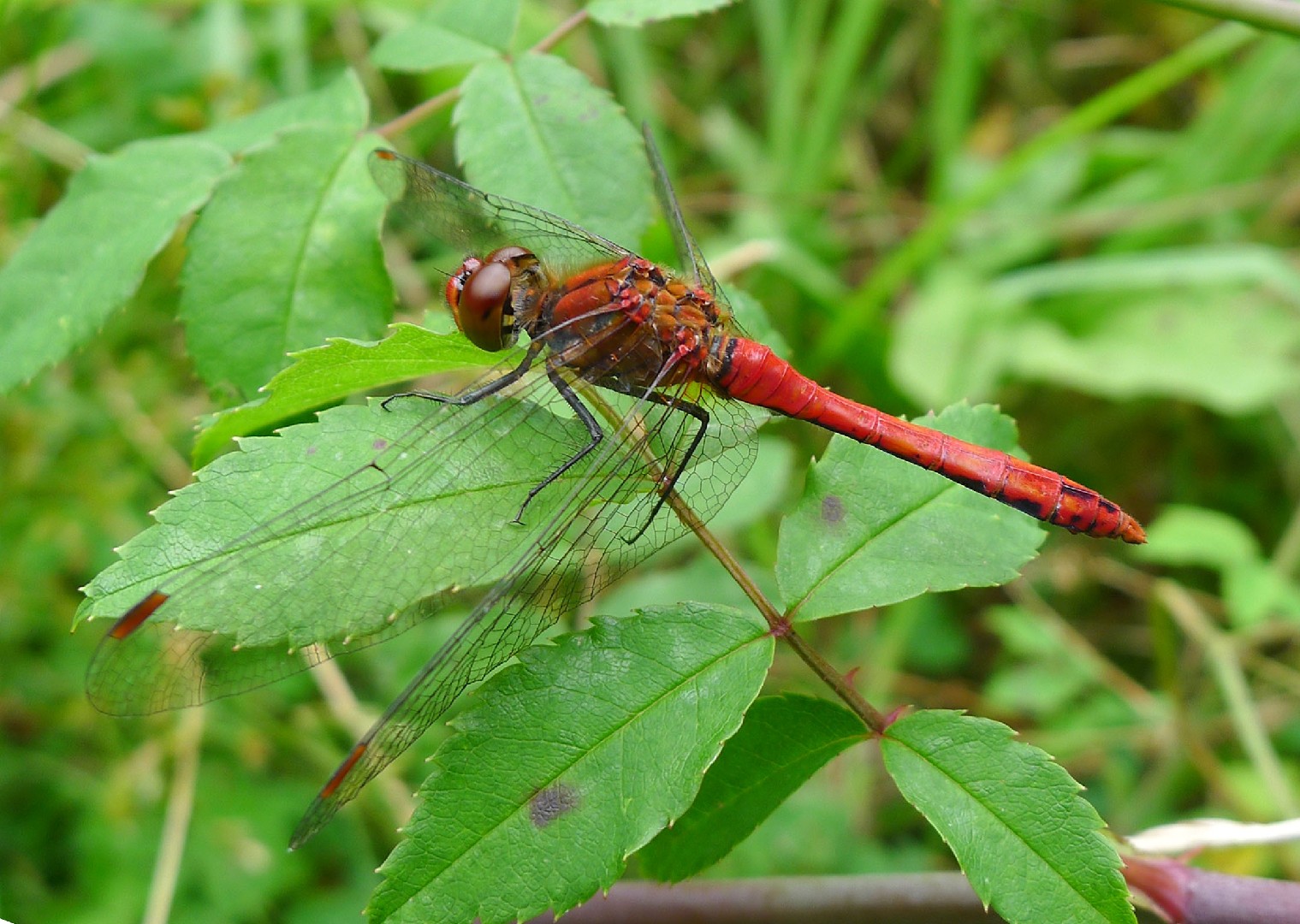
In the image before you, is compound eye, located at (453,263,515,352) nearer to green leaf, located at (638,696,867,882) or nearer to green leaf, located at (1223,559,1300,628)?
green leaf, located at (638,696,867,882)

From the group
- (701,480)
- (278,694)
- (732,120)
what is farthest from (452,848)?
(732,120)

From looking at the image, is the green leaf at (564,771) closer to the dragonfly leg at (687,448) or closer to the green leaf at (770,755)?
the green leaf at (770,755)

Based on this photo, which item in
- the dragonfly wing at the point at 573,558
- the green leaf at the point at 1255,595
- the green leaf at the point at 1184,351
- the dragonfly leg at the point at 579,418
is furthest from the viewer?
the green leaf at the point at 1184,351

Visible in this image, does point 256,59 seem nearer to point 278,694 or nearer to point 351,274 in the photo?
point 278,694

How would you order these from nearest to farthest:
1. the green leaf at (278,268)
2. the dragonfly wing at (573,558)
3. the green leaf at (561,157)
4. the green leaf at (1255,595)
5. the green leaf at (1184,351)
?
the dragonfly wing at (573,558) → the green leaf at (278,268) → the green leaf at (561,157) → the green leaf at (1255,595) → the green leaf at (1184,351)

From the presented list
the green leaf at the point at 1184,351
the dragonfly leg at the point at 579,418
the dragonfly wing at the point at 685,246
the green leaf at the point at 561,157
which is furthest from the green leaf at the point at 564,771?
the green leaf at the point at 1184,351

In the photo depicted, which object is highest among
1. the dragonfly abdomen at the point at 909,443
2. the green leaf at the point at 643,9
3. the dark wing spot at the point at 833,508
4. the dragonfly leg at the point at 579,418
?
the green leaf at the point at 643,9
